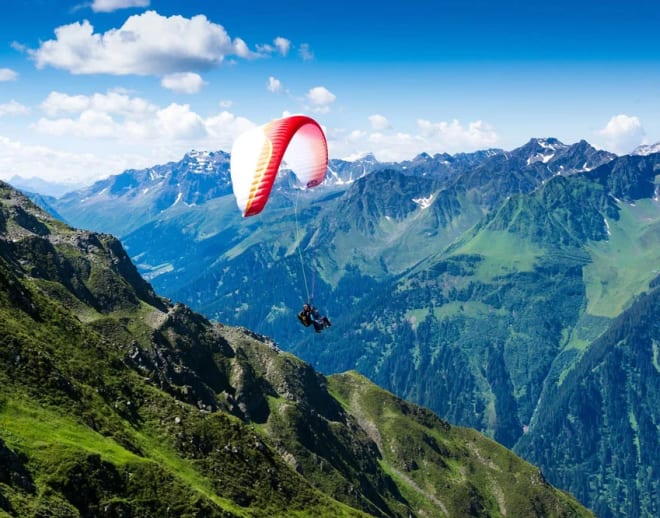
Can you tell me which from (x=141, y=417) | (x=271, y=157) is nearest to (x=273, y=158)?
(x=271, y=157)

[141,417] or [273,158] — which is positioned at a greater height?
[273,158]

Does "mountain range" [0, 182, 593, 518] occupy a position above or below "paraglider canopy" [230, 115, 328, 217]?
below

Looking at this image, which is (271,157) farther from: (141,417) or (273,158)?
(141,417)

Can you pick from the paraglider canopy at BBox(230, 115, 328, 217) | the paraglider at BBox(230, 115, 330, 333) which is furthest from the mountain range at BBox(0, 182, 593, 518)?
the paraglider canopy at BBox(230, 115, 328, 217)

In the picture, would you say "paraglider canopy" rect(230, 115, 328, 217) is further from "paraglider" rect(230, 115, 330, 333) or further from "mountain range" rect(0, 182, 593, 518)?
"mountain range" rect(0, 182, 593, 518)

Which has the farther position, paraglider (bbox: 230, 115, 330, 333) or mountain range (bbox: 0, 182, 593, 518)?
mountain range (bbox: 0, 182, 593, 518)

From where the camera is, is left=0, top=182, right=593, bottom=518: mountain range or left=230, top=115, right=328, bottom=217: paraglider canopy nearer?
left=230, top=115, right=328, bottom=217: paraglider canopy

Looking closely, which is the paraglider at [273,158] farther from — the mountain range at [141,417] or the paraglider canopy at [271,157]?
the mountain range at [141,417]
